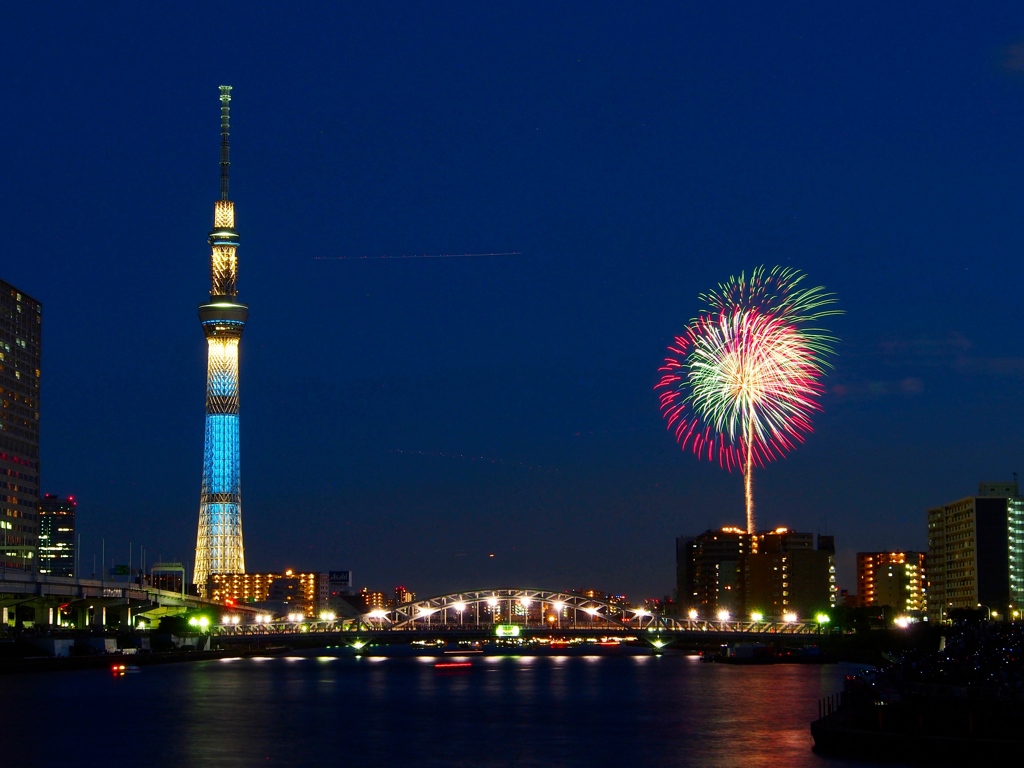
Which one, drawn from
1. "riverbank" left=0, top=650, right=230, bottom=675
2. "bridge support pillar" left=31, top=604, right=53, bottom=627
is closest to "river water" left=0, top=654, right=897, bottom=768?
"riverbank" left=0, top=650, right=230, bottom=675

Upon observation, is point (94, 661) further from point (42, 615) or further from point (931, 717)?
point (931, 717)

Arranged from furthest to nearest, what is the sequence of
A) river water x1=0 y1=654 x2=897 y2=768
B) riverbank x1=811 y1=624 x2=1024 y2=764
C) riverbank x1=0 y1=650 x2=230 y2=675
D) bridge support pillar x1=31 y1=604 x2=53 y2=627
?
1. bridge support pillar x1=31 y1=604 x2=53 y2=627
2. riverbank x1=0 y1=650 x2=230 y2=675
3. river water x1=0 y1=654 x2=897 y2=768
4. riverbank x1=811 y1=624 x2=1024 y2=764

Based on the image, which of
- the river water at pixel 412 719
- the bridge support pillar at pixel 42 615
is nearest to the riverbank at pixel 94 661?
the river water at pixel 412 719

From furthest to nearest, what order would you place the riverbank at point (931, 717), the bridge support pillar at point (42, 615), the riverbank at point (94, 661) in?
1. the bridge support pillar at point (42, 615)
2. the riverbank at point (94, 661)
3. the riverbank at point (931, 717)

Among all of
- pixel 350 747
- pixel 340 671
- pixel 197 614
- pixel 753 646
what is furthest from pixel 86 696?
pixel 197 614

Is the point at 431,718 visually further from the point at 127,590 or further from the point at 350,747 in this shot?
the point at 127,590

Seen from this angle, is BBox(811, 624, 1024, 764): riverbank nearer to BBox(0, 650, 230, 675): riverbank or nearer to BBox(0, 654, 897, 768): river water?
BBox(0, 654, 897, 768): river water

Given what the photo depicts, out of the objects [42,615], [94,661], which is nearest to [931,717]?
[94,661]

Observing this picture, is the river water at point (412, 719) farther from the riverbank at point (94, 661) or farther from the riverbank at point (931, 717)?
the riverbank at point (94, 661)
